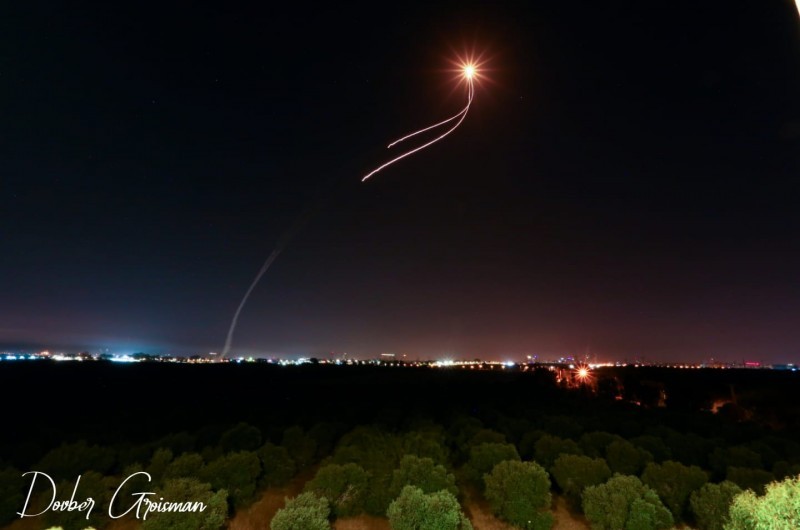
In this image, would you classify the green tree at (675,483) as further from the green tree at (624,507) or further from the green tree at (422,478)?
the green tree at (422,478)

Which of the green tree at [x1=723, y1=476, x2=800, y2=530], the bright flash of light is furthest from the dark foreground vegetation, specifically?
the bright flash of light

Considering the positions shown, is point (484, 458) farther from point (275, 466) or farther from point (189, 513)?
point (189, 513)

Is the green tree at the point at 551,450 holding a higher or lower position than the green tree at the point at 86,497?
higher

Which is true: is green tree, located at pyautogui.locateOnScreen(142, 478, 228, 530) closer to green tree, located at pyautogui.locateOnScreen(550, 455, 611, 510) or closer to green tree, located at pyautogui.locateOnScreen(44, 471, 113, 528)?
green tree, located at pyautogui.locateOnScreen(44, 471, 113, 528)

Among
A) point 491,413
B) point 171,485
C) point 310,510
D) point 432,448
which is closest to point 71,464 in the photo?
point 171,485

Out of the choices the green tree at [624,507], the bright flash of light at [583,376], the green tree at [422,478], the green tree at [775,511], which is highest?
the bright flash of light at [583,376]

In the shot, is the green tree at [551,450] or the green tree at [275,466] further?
the green tree at [551,450]

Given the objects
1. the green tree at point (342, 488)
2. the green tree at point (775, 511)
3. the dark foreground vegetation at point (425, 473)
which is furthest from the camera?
the green tree at point (342, 488)

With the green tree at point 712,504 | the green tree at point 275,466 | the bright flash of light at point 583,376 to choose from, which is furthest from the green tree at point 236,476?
the bright flash of light at point 583,376
